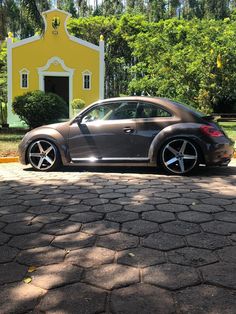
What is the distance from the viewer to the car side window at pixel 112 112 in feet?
25.3

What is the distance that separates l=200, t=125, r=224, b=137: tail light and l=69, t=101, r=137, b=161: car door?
124 centimetres

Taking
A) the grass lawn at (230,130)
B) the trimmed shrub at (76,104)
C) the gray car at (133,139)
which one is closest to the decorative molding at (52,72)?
the trimmed shrub at (76,104)

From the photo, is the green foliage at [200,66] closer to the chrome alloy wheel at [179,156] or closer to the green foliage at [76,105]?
the green foliage at [76,105]

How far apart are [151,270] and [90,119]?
5.13 meters

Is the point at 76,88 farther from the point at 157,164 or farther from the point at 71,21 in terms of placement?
the point at 157,164

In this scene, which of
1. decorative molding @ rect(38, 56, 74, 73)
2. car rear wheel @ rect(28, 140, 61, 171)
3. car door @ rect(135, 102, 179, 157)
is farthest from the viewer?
decorative molding @ rect(38, 56, 74, 73)

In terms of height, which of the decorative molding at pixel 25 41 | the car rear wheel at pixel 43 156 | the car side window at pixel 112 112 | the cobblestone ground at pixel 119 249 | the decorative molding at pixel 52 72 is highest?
the decorative molding at pixel 25 41

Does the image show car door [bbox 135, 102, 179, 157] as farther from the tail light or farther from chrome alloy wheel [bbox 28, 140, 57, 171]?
chrome alloy wheel [bbox 28, 140, 57, 171]

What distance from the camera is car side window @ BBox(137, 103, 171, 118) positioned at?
24.7ft

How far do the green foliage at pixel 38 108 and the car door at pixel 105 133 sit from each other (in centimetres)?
878

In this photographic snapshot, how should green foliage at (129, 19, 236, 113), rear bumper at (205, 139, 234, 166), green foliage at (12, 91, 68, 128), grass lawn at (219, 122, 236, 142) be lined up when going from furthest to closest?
green foliage at (129, 19, 236, 113) < green foliage at (12, 91, 68, 128) < grass lawn at (219, 122, 236, 142) < rear bumper at (205, 139, 234, 166)

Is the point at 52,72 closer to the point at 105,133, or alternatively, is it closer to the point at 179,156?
the point at 105,133

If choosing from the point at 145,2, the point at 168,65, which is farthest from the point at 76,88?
the point at 145,2

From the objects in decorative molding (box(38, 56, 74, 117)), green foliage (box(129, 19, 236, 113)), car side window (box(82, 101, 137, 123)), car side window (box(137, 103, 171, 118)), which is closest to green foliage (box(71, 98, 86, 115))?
decorative molding (box(38, 56, 74, 117))
